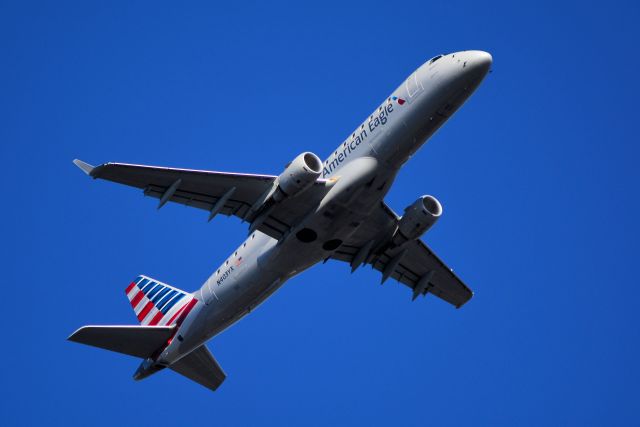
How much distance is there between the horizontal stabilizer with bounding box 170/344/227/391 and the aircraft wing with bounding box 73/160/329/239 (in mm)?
9566

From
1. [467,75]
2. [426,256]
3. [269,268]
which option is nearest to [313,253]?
[269,268]

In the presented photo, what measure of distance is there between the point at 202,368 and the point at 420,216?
45.0 feet

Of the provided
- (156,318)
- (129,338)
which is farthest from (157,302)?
(129,338)

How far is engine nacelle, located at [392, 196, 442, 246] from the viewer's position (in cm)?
3834

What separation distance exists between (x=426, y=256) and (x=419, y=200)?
503 centimetres

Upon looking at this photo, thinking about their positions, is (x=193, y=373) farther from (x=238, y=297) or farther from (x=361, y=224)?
(x=361, y=224)

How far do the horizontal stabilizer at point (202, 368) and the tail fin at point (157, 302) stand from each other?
2255 millimetres

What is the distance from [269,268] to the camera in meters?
38.1

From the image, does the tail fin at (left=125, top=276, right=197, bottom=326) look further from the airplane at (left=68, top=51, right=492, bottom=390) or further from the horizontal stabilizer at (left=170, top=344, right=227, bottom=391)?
the horizontal stabilizer at (left=170, top=344, right=227, bottom=391)

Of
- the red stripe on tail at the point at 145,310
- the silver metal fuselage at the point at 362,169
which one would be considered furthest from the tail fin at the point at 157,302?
the silver metal fuselage at the point at 362,169

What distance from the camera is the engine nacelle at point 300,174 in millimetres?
34188

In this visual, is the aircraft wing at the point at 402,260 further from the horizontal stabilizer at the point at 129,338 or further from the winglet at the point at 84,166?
the winglet at the point at 84,166

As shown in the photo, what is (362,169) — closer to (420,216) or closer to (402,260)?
(420,216)

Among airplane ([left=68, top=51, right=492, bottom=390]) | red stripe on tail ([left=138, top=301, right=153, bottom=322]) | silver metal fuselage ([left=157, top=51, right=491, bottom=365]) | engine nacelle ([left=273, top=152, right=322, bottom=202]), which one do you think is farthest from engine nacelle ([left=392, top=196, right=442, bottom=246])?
red stripe on tail ([left=138, top=301, right=153, bottom=322])
